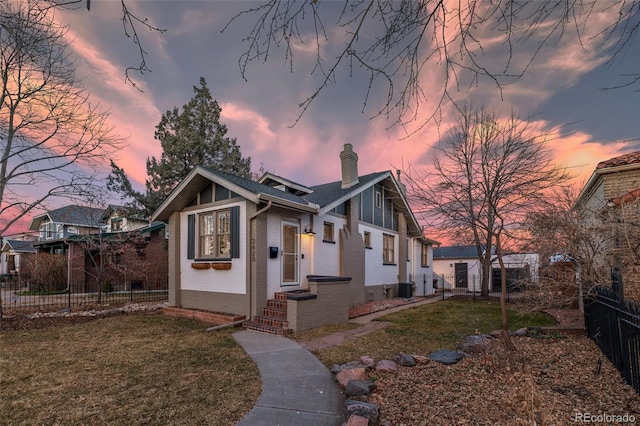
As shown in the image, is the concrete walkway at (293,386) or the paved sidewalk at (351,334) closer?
the concrete walkway at (293,386)

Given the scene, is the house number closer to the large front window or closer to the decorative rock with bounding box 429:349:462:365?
the large front window

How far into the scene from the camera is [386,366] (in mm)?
5211

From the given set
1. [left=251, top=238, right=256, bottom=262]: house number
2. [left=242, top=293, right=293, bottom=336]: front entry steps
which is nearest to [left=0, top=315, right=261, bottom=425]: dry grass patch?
[left=242, top=293, right=293, bottom=336]: front entry steps

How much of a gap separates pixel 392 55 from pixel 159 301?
50.5 feet

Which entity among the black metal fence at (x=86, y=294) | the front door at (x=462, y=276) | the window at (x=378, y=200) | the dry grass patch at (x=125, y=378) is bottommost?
the front door at (x=462, y=276)

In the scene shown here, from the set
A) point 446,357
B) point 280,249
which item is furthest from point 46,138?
point 446,357

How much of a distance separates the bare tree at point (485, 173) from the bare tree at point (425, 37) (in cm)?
725

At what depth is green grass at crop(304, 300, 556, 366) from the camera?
6461 mm

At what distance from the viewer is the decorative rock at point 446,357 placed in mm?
5489

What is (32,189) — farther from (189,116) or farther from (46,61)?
(189,116)

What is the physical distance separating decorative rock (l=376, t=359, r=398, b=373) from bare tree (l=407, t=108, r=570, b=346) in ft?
18.4

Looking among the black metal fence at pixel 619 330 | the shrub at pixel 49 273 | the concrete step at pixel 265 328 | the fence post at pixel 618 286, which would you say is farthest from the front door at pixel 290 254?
the shrub at pixel 49 273

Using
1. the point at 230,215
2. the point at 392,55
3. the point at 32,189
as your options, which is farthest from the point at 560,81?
the point at 32,189
